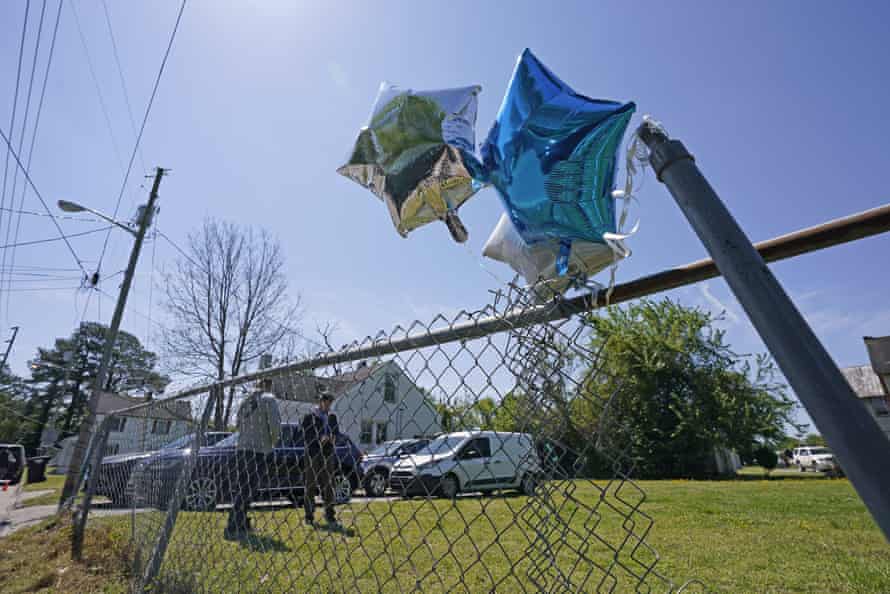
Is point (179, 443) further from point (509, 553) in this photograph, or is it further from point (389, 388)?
point (509, 553)

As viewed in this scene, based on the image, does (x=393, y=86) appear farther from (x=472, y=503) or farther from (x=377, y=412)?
(x=472, y=503)

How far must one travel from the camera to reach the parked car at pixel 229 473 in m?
2.26

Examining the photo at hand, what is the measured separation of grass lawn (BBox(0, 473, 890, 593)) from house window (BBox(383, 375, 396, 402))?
1.28 ft

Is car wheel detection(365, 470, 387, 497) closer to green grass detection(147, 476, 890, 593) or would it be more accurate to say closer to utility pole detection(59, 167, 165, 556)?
green grass detection(147, 476, 890, 593)

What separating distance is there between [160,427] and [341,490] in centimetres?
201

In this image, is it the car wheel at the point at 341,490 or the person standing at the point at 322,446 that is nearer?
the person standing at the point at 322,446

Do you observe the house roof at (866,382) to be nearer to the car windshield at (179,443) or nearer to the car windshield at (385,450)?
the car windshield at (385,450)

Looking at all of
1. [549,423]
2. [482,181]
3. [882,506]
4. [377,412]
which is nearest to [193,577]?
[377,412]

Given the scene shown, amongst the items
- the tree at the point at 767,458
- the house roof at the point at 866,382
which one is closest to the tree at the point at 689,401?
the tree at the point at 767,458

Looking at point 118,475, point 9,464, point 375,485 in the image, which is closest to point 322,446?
point 375,485

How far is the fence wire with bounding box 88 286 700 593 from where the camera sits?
41.3 inches

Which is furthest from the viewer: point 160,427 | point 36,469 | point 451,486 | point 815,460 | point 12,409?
point 12,409

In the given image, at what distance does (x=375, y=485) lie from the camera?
174 cm

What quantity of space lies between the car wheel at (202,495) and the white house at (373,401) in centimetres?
94
